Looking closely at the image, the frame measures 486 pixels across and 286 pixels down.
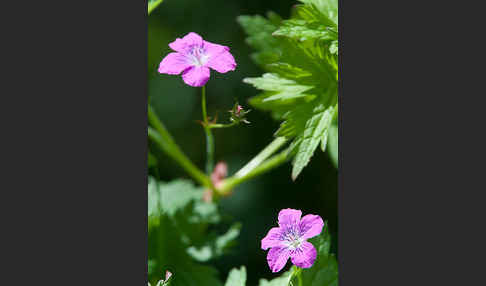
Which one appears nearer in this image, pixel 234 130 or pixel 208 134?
pixel 208 134

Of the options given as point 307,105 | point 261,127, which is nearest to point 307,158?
point 307,105

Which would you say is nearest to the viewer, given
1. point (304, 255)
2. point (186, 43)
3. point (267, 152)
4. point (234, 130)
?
point (304, 255)

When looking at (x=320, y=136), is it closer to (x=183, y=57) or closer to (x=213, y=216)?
(x=183, y=57)

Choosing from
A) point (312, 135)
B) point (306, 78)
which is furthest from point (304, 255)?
point (306, 78)

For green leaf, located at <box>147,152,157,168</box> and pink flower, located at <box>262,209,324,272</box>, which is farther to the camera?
green leaf, located at <box>147,152,157,168</box>

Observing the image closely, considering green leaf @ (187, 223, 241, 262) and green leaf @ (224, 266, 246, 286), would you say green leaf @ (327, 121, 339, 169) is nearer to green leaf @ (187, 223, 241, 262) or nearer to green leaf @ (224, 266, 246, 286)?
green leaf @ (187, 223, 241, 262)

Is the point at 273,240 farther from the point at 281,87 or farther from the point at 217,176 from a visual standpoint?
the point at 217,176

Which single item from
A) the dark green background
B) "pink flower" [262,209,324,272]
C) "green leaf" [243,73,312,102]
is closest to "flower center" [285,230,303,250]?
"pink flower" [262,209,324,272]
